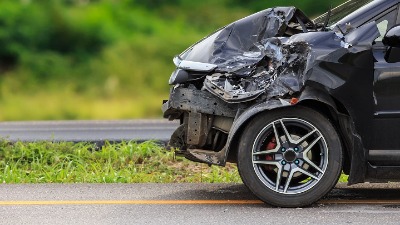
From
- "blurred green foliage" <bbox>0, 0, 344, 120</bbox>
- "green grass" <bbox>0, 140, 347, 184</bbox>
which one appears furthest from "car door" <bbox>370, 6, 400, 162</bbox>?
"blurred green foliage" <bbox>0, 0, 344, 120</bbox>

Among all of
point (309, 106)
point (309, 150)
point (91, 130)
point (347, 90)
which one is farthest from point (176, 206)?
point (91, 130)

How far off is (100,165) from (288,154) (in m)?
3.26

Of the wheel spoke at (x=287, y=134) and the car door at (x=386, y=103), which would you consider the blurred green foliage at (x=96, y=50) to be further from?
the car door at (x=386, y=103)

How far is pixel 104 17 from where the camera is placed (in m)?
25.0

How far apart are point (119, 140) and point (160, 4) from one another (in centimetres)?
1489

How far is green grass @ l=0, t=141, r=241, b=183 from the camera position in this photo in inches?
370

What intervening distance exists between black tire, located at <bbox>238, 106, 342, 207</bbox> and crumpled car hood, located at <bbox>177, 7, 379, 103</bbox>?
0.23 meters

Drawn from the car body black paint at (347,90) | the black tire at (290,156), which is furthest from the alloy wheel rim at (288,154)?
the car body black paint at (347,90)

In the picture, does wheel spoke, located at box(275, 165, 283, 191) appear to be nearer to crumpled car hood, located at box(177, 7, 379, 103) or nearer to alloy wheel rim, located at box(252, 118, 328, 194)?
alloy wheel rim, located at box(252, 118, 328, 194)

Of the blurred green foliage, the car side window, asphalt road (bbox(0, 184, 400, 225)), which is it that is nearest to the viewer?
asphalt road (bbox(0, 184, 400, 225))

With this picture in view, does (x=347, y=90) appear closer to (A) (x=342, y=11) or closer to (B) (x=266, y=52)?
(B) (x=266, y=52)

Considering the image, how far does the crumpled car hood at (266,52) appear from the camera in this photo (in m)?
7.39

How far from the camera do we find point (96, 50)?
2442cm

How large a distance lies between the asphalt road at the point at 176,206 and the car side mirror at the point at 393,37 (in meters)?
1.29
